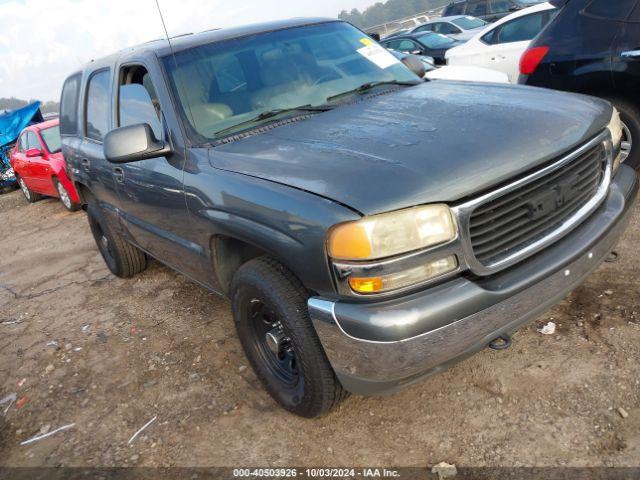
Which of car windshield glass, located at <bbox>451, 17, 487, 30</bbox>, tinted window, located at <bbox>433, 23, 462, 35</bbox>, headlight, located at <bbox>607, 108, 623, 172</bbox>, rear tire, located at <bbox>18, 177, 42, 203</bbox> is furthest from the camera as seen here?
car windshield glass, located at <bbox>451, 17, 487, 30</bbox>

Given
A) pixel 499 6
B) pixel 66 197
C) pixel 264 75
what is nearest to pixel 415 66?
pixel 264 75

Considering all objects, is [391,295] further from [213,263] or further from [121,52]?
[121,52]

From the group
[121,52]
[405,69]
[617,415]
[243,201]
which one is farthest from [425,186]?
[121,52]

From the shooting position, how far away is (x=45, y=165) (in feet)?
27.8

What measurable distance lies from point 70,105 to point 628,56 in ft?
14.8

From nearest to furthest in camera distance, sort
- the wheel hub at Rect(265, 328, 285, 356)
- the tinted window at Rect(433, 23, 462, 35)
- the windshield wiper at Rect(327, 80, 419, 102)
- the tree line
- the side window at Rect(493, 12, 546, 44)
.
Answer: the wheel hub at Rect(265, 328, 285, 356) < the windshield wiper at Rect(327, 80, 419, 102) < the side window at Rect(493, 12, 546, 44) < the tinted window at Rect(433, 23, 462, 35) < the tree line

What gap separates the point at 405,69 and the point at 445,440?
2.29 meters

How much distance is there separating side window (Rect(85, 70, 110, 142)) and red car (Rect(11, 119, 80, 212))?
4.02 metres

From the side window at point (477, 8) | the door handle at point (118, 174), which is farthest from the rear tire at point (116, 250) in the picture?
the side window at point (477, 8)

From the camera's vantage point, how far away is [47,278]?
5.55 metres

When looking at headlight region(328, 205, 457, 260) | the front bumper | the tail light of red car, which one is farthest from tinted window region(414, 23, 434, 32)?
headlight region(328, 205, 457, 260)

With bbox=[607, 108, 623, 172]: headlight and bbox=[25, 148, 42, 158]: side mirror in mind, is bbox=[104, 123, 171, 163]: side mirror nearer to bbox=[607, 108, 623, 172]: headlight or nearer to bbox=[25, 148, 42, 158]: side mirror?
bbox=[607, 108, 623, 172]: headlight

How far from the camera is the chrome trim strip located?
6.40ft

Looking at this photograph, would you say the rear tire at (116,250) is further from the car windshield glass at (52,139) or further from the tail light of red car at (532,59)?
the car windshield glass at (52,139)
